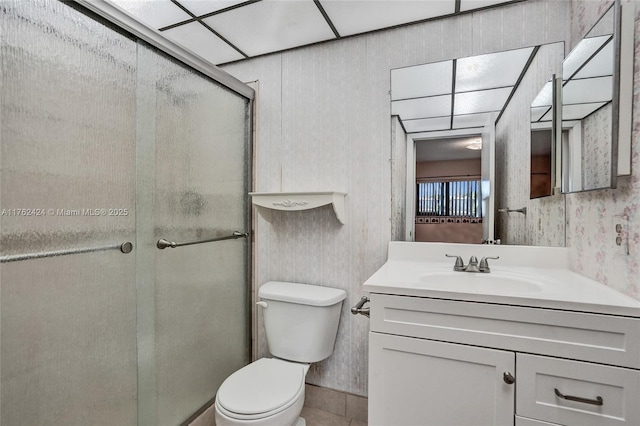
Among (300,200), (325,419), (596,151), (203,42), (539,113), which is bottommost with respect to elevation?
(325,419)

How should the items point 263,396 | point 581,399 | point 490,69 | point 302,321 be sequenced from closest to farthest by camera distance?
point 581,399
point 263,396
point 490,69
point 302,321

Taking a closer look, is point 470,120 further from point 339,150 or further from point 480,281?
point 480,281

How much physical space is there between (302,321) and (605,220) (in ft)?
4.30

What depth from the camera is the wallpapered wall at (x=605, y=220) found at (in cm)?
94

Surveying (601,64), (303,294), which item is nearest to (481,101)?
(601,64)

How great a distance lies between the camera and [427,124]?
1.65 meters

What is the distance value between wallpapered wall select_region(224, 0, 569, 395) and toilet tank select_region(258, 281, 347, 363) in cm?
13

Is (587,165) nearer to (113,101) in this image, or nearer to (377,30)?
(377,30)

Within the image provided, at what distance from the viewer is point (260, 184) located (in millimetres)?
1970

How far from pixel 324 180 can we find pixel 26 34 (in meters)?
1.30

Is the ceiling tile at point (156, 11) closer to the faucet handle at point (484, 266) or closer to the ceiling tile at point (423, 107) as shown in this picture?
the ceiling tile at point (423, 107)

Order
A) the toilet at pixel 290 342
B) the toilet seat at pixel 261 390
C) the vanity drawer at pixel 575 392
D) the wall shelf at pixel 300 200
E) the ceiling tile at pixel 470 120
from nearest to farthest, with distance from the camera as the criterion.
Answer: the vanity drawer at pixel 575 392, the toilet seat at pixel 261 390, the toilet at pixel 290 342, the ceiling tile at pixel 470 120, the wall shelf at pixel 300 200

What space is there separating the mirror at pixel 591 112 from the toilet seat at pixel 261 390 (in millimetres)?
1374

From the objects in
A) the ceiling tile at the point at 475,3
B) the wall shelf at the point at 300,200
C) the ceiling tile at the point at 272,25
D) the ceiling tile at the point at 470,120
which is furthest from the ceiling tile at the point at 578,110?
the ceiling tile at the point at 272,25
